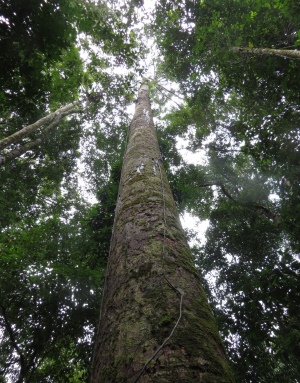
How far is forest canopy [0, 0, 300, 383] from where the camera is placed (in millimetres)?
4641

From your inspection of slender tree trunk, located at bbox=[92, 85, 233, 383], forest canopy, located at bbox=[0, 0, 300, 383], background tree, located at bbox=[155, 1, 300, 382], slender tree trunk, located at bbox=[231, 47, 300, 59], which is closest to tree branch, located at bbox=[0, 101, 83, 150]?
forest canopy, located at bbox=[0, 0, 300, 383]

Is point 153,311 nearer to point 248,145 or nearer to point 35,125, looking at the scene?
point 248,145

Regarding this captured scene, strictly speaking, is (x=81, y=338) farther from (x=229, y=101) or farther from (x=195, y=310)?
(x=229, y=101)

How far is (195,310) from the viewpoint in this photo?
127 centimetres

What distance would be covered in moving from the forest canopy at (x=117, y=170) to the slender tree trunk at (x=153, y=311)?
2.67 meters

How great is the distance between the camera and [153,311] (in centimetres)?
123

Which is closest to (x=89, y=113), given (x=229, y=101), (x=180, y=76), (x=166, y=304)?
(x=180, y=76)

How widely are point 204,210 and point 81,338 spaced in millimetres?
8132

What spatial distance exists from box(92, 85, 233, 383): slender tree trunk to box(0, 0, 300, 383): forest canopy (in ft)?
8.78

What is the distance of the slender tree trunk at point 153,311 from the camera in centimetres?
97

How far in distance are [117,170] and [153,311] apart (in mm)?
6653

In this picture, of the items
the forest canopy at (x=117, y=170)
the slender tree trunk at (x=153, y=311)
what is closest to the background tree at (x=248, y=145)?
the forest canopy at (x=117, y=170)

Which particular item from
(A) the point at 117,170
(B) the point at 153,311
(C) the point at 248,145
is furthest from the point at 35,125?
(B) the point at 153,311

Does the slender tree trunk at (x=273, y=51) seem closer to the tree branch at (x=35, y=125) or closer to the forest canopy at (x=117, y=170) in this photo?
the forest canopy at (x=117, y=170)
